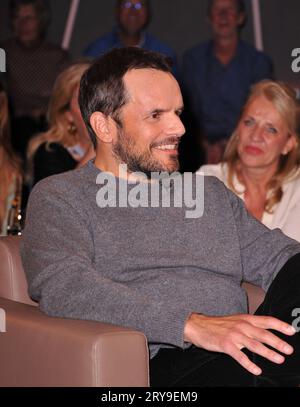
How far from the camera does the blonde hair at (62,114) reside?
4.00 metres

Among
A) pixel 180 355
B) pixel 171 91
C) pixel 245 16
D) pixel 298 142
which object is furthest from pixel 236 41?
pixel 180 355

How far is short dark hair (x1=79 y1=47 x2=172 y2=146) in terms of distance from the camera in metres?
2.21

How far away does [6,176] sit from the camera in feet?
11.2

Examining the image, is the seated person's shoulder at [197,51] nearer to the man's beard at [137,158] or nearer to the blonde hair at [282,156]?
the blonde hair at [282,156]

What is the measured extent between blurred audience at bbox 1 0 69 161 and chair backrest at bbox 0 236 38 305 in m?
3.36

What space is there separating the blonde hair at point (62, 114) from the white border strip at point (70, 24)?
6.82ft

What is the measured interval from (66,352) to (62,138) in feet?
7.50

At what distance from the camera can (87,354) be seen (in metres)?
1.77

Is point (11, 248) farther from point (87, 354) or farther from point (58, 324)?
point (87, 354)

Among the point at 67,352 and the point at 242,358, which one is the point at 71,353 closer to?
the point at 67,352

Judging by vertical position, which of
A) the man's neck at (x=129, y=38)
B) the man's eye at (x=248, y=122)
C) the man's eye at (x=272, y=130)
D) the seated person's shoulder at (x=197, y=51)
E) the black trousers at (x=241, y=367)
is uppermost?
the man's neck at (x=129, y=38)

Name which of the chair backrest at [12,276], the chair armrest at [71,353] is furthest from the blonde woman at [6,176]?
the chair armrest at [71,353]

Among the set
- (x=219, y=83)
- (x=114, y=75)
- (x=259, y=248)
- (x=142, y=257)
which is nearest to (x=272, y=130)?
(x=259, y=248)

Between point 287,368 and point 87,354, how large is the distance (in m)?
0.47
